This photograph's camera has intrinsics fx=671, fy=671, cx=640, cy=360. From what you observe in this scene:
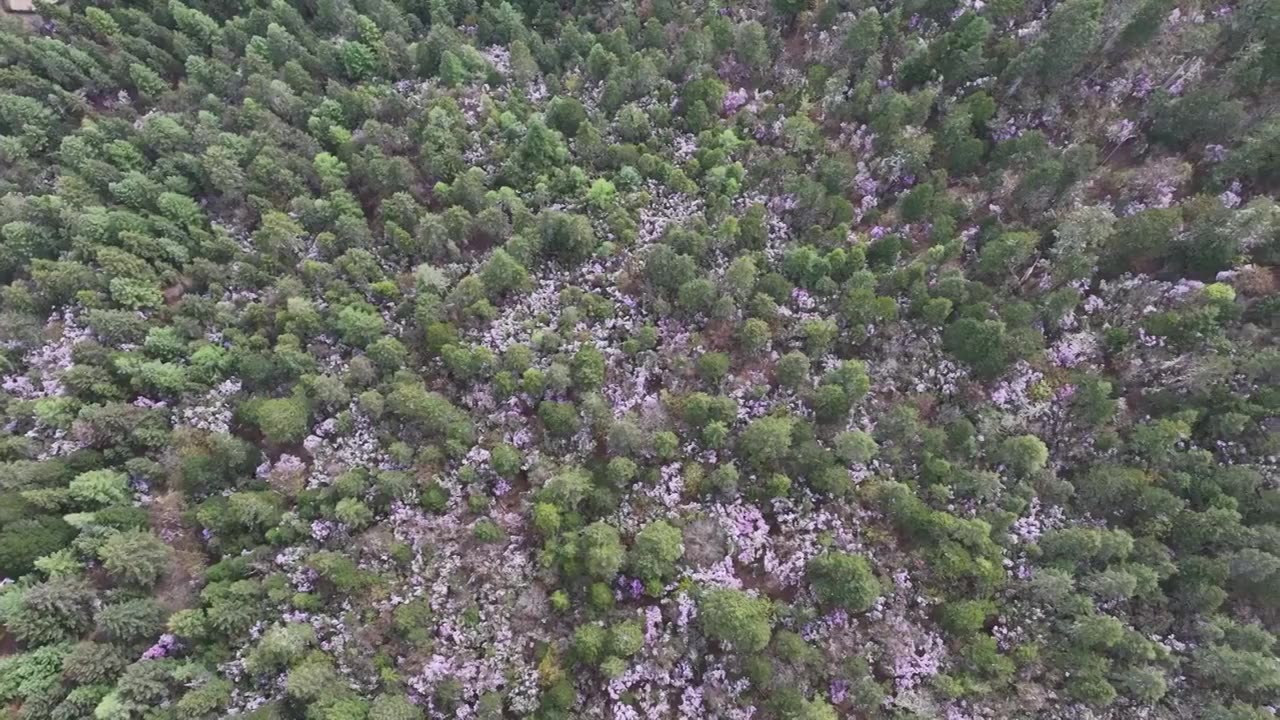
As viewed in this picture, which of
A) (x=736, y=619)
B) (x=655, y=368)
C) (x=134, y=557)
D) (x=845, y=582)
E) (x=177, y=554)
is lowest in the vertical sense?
(x=177, y=554)

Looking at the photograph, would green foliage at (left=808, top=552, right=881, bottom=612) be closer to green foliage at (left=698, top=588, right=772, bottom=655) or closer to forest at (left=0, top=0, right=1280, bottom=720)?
forest at (left=0, top=0, right=1280, bottom=720)

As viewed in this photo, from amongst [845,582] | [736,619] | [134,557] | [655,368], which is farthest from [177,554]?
[845,582]

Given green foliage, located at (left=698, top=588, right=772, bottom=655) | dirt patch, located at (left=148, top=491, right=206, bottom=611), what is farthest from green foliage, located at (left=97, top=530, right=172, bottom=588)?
green foliage, located at (left=698, top=588, right=772, bottom=655)

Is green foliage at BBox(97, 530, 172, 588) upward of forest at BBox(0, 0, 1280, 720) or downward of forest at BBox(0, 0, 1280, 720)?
downward

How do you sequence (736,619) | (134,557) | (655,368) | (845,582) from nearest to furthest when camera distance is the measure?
1. (736,619)
2. (845,582)
3. (134,557)
4. (655,368)

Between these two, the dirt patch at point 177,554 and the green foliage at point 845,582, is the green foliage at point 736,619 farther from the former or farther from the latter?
the dirt patch at point 177,554

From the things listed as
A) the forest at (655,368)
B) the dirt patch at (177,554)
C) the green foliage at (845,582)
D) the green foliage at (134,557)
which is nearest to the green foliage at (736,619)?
the forest at (655,368)

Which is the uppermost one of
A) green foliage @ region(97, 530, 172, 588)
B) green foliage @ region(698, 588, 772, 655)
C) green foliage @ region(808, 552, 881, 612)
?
green foliage @ region(808, 552, 881, 612)

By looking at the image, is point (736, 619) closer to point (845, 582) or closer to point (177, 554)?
point (845, 582)

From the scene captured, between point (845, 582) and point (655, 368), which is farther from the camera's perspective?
point (655, 368)
